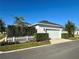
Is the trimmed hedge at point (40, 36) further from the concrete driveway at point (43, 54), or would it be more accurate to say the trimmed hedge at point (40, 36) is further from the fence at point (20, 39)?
the concrete driveway at point (43, 54)

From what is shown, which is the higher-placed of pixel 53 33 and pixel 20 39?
pixel 53 33

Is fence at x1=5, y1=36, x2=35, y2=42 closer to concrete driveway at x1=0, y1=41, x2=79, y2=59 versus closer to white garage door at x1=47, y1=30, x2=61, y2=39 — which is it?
concrete driveway at x1=0, y1=41, x2=79, y2=59

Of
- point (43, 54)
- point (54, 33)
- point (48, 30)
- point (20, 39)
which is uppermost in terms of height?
point (48, 30)

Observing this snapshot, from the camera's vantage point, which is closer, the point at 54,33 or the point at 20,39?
the point at 20,39

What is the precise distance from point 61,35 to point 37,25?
26.4 feet

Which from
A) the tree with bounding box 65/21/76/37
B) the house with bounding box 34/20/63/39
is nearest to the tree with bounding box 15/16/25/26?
the house with bounding box 34/20/63/39

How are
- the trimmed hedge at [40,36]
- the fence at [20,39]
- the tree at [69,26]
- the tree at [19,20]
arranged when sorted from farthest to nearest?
the tree at [69,26] < the tree at [19,20] < the trimmed hedge at [40,36] < the fence at [20,39]

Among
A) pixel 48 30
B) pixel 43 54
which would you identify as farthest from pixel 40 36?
pixel 43 54

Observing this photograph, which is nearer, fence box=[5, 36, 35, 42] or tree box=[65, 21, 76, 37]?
fence box=[5, 36, 35, 42]

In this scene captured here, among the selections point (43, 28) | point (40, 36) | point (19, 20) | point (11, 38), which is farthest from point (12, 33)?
point (43, 28)

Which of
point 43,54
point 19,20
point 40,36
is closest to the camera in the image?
point 43,54

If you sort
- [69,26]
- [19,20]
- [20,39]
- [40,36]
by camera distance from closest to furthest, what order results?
[20,39] < [40,36] < [19,20] < [69,26]

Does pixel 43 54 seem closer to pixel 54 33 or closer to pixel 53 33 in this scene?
pixel 53 33

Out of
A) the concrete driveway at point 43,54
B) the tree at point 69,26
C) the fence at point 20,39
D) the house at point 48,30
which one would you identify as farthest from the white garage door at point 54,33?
the concrete driveway at point 43,54
